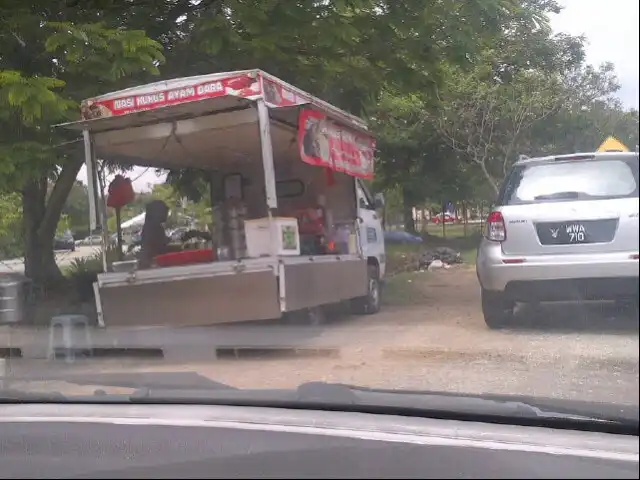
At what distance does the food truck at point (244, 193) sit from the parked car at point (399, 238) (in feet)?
0.47

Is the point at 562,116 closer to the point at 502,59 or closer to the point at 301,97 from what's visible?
the point at 502,59

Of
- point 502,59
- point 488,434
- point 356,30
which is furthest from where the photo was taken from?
point 356,30

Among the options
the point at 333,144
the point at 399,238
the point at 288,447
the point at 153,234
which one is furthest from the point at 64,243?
the point at 288,447

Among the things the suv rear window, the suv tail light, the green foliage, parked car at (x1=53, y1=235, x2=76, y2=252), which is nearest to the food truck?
parked car at (x1=53, y1=235, x2=76, y2=252)

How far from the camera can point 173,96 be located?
5742 millimetres

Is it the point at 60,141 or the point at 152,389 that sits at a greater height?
the point at 60,141

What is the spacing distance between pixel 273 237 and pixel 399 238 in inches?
42.2

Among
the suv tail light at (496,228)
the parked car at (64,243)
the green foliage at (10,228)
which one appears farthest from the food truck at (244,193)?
the suv tail light at (496,228)

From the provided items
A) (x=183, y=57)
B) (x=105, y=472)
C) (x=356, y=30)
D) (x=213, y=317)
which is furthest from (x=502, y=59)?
(x=105, y=472)

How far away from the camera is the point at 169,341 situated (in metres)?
6.02

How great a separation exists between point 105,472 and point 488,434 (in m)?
1.77

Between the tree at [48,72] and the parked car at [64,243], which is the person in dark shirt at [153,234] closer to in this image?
the parked car at [64,243]

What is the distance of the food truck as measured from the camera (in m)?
5.87

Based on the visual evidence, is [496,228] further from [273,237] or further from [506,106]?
[273,237]
